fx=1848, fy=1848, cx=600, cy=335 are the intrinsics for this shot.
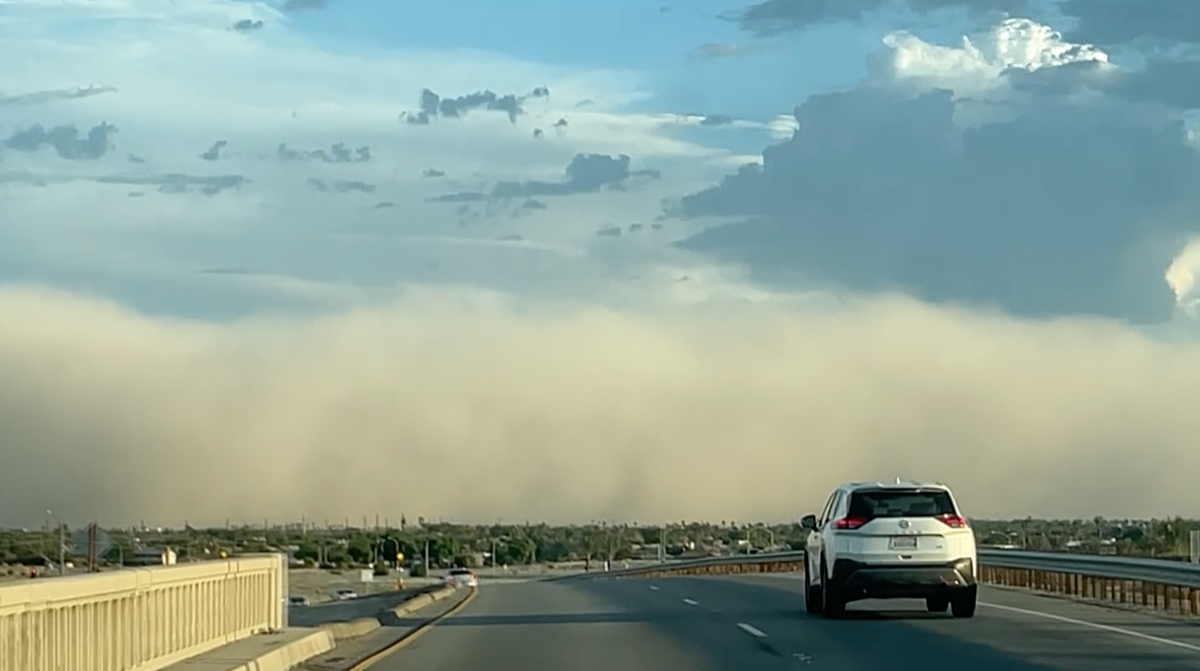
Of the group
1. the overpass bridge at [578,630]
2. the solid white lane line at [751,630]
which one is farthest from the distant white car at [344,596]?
the solid white lane line at [751,630]

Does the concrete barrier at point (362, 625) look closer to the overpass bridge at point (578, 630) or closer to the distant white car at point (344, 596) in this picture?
the overpass bridge at point (578, 630)

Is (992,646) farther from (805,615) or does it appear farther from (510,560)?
(510,560)

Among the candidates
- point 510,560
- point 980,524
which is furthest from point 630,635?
point 510,560

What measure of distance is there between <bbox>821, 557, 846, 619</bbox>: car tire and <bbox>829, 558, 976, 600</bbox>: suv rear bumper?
17 centimetres

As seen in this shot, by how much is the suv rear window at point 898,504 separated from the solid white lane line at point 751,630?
2.08 meters

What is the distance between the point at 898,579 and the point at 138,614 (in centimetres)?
1204

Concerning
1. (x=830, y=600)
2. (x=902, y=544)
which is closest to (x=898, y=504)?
(x=902, y=544)

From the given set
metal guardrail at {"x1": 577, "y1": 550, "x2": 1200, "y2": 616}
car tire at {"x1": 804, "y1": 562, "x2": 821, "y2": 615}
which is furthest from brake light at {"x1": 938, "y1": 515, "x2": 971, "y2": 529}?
metal guardrail at {"x1": 577, "y1": 550, "x2": 1200, "y2": 616}

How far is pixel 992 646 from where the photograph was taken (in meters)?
21.1

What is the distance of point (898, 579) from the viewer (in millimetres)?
24906

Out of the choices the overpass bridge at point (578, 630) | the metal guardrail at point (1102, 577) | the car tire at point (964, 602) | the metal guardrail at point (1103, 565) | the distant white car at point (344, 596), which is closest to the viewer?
the overpass bridge at point (578, 630)

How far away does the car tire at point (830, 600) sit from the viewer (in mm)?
25500

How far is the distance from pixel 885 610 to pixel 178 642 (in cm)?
1436

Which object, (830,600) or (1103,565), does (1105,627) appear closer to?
(830,600)
